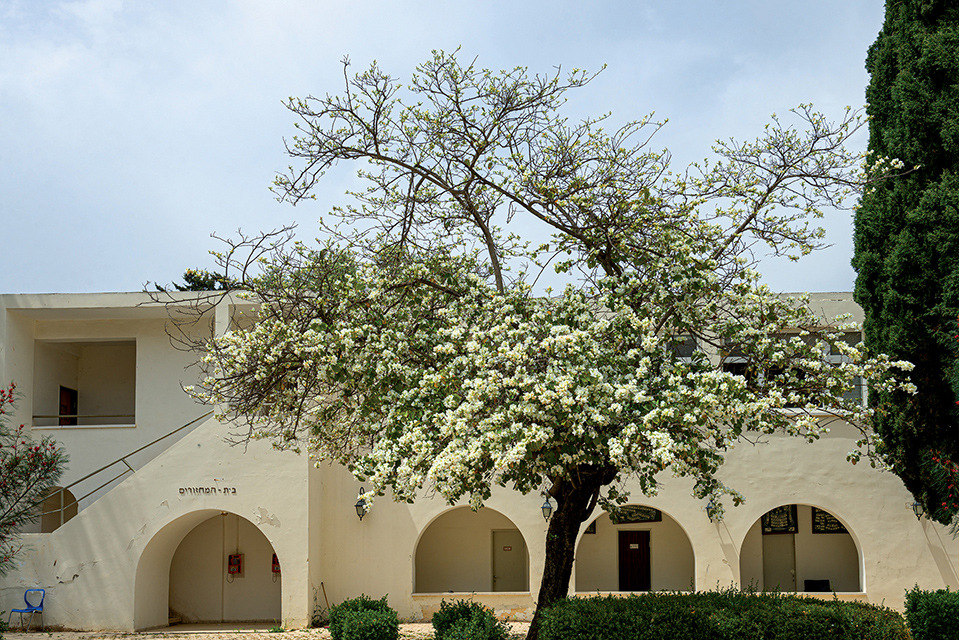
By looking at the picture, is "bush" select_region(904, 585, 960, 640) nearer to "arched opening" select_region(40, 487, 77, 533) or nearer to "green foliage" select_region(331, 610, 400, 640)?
"green foliage" select_region(331, 610, 400, 640)

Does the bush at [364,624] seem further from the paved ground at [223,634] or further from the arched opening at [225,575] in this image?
the arched opening at [225,575]

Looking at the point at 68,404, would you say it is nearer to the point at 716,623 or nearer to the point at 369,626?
the point at 369,626

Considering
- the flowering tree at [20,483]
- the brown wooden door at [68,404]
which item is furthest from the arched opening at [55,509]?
the flowering tree at [20,483]

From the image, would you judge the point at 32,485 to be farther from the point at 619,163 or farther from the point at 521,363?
the point at 619,163

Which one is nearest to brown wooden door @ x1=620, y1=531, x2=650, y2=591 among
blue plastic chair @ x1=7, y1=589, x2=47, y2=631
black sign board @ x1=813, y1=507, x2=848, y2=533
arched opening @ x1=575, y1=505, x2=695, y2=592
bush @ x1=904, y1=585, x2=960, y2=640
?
arched opening @ x1=575, y1=505, x2=695, y2=592

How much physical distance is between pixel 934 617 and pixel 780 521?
7049 mm

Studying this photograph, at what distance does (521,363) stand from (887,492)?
9054 mm

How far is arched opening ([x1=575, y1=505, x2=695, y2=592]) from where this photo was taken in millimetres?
17031

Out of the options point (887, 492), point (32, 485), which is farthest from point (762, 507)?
point (32, 485)

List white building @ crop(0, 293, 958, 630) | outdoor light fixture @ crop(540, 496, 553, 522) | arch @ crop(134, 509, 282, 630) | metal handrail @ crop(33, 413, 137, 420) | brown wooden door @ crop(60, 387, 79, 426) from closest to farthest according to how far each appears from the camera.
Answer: white building @ crop(0, 293, 958, 630) < outdoor light fixture @ crop(540, 496, 553, 522) < metal handrail @ crop(33, 413, 137, 420) < arch @ crop(134, 509, 282, 630) < brown wooden door @ crop(60, 387, 79, 426)

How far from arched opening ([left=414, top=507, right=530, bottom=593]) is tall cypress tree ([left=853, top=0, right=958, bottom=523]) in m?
7.64

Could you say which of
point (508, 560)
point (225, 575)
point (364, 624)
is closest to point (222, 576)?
point (225, 575)

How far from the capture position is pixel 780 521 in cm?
1686

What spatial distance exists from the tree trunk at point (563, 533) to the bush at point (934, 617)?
3704mm
